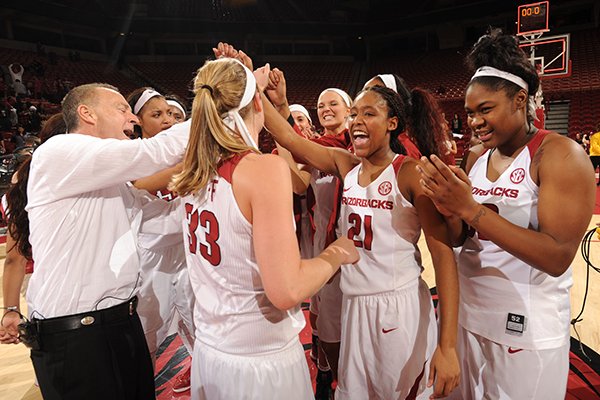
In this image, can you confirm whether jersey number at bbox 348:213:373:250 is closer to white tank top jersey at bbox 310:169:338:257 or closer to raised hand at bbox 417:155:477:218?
raised hand at bbox 417:155:477:218

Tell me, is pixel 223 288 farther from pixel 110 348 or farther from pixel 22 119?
pixel 22 119

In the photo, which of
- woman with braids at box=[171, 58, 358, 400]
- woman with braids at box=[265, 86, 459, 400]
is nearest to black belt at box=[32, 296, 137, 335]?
woman with braids at box=[171, 58, 358, 400]

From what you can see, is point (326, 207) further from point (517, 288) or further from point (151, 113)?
point (517, 288)

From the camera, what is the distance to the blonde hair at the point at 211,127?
1423 mm

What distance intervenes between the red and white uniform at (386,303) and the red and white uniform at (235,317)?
59 centimetres

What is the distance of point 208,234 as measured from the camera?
58.1 inches

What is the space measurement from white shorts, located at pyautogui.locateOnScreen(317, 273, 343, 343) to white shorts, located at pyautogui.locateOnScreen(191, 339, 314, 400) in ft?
4.33

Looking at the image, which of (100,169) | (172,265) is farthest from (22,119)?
(100,169)

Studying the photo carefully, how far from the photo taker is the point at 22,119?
1280 cm

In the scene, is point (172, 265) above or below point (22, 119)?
below

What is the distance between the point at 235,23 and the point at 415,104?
75.2ft

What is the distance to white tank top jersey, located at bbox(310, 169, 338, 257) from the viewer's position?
325 cm

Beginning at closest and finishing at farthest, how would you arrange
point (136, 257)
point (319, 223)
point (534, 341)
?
point (534, 341) → point (136, 257) → point (319, 223)

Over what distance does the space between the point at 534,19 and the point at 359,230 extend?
10199mm
